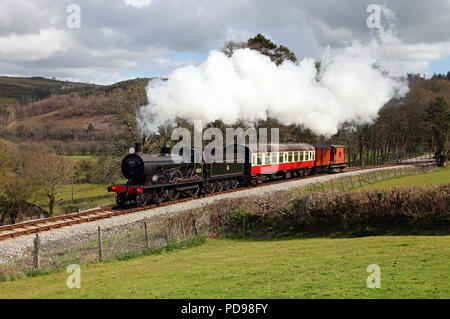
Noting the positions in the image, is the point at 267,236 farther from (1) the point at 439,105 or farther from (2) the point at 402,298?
(1) the point at 439,105

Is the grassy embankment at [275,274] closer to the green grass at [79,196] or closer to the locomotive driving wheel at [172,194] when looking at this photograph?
the locomotive driving wheel at [172,194]

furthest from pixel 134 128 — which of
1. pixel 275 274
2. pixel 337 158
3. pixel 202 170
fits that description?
pixel 275 274

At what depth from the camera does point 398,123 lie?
60.2m

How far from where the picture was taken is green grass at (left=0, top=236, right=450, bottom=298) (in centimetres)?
717

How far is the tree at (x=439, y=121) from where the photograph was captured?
50.5 m

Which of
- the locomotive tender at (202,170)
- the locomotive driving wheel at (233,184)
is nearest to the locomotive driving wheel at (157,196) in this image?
the locomotive tender at (202,170)

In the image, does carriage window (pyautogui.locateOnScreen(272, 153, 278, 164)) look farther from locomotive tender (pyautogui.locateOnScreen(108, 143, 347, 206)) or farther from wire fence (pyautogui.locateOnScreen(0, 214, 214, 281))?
wire fence (pyautogui.locateOnScreen(0, 214, 214, 281))

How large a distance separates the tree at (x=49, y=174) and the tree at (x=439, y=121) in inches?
1848

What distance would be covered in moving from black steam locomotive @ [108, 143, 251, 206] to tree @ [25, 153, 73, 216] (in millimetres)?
20875

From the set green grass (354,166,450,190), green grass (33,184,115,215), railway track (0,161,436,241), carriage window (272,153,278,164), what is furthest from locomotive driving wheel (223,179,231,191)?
green grass (33,184,115,215)

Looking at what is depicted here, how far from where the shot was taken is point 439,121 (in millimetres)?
53656

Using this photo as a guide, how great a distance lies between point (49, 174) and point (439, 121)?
52.0 metres

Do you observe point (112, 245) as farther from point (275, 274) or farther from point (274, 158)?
point (274, 158)
